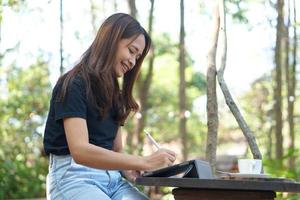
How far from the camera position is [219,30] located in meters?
4.32

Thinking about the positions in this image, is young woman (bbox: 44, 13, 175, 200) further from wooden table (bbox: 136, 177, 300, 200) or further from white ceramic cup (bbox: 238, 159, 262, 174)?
white ceramic cup (bbox: 238, 159, 262, 174)

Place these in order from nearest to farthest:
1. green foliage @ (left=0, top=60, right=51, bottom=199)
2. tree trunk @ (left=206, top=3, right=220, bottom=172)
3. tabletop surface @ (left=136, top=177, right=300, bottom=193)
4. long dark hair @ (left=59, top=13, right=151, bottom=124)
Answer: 1. tabletop surface @ (left=136, top=177, right=300, bottom=193)
2. long dark hair @ (left=59, top=13, right=151, bottom=124)
3. tree trunk @ (left=206, top=3, right=220, bottom=172)
4. green foliage @ (left=0, top=60, right=51, bottom=199)

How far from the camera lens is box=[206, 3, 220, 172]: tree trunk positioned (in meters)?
4.17

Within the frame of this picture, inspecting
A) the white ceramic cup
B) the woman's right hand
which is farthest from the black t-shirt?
the white ceramic cup

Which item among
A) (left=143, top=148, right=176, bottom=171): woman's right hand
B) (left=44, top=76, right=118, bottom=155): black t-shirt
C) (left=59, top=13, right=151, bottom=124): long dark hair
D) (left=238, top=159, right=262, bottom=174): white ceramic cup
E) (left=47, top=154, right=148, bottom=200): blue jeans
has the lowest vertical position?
(left=47, top=154, right=148, bottom=200): blue jeans

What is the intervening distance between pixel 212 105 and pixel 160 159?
66.0 inches

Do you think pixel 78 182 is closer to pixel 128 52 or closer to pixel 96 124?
pixel 96 124

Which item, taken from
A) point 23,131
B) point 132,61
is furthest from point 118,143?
point 23,131

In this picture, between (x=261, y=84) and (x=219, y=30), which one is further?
(x=261, y=84)

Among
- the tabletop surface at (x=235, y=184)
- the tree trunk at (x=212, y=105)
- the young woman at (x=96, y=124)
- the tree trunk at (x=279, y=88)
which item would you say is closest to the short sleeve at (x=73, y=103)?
the young woman at (x=96, y=124)

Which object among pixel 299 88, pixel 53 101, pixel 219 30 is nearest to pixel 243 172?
pixel 53 101

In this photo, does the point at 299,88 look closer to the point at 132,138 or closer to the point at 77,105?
the point at 132,138

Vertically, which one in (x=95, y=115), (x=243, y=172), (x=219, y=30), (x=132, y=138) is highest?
(x=219, y=30)

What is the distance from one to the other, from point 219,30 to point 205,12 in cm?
791
